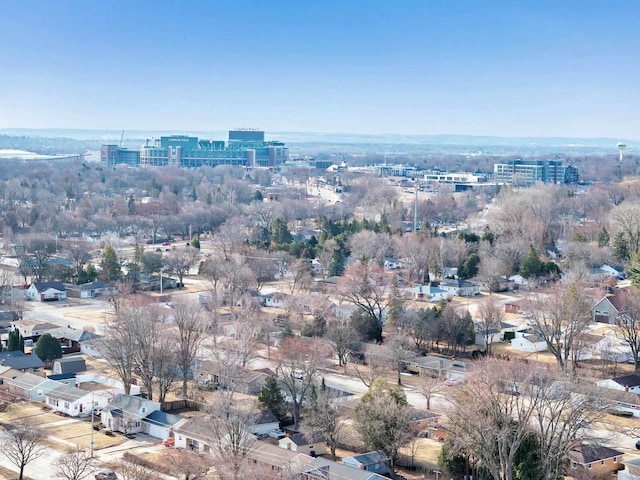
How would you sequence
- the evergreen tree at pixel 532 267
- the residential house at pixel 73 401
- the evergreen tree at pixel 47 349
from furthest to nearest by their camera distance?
the evergreen tree at pixel 532 267
the evergreen tree at pixel 47 349
the residential house at pixel 73 401

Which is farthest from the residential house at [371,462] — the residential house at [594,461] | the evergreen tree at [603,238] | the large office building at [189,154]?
the large office building at [189,154]

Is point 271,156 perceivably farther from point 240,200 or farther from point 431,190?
point 240,200

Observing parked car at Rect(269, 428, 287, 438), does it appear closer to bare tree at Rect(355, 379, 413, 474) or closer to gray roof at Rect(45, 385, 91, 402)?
bare tree at Rect(355, 379, 413, 474)

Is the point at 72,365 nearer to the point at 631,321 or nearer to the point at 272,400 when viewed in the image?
the point at 272,400

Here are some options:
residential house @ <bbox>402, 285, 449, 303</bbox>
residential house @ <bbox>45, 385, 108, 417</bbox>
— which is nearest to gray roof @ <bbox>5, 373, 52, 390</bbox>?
residential house @ <bbox>45, 385, 108, 417</bbox>

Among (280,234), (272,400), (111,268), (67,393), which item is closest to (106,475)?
(272,400)

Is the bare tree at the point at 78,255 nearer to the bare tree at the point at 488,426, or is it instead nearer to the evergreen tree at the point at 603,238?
the evergreen tree at the point at 603,238
